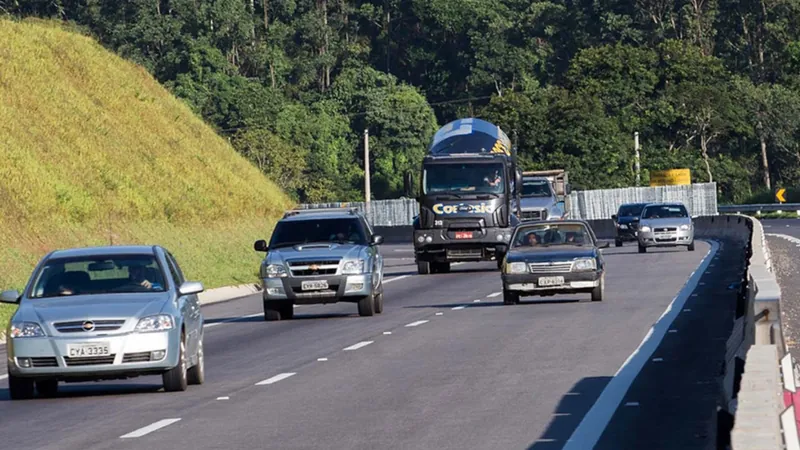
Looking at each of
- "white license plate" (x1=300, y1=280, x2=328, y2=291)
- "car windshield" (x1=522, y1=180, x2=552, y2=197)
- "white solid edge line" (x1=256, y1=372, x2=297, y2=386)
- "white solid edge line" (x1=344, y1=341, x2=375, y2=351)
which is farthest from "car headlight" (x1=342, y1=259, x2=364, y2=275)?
"car windshield" (x1=522, y1=180, x2=552, y2=197)

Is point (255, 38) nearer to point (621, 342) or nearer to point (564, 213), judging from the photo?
point (564, 213)

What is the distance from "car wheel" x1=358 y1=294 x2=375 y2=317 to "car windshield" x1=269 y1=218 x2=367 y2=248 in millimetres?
1012

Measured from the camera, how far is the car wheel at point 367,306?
2891 centimetres

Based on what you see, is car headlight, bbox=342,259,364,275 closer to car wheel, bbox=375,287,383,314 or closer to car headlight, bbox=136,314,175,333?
car wheel, bbox=375,287,383,314

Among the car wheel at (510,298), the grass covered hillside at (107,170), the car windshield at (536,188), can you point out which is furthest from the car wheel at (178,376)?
the car windshield at (536,188)

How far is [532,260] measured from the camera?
29.9 m

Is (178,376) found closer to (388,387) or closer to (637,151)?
(388,387)

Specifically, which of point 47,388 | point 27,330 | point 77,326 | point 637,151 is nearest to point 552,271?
point 47,388

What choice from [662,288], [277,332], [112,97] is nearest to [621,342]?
[277,332]

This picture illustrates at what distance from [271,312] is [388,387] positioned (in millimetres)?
12687

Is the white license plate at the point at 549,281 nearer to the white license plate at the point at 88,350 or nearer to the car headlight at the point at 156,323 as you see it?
the car headlight at the point at 156,323

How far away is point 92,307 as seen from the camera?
1700 cm

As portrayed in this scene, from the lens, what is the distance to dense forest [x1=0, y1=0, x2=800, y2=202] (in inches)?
4651

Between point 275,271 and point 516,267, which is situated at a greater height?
point 275,271
